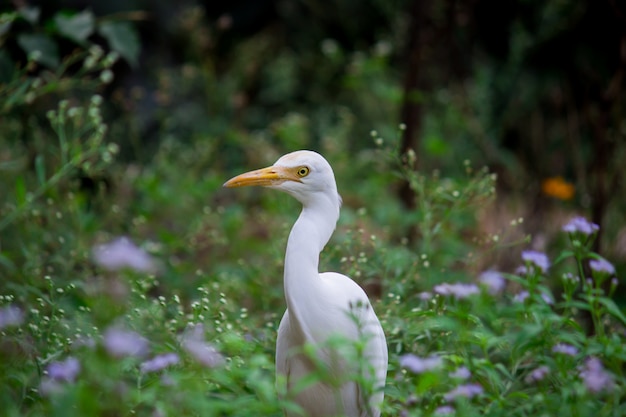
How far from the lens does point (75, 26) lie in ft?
11.8

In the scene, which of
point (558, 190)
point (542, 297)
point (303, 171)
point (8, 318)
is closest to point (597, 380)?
point (542, 297)

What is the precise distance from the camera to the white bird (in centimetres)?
232

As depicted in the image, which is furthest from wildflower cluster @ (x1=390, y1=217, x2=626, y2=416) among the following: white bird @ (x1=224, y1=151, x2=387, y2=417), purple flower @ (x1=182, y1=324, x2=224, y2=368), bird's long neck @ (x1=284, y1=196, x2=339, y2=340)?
purple flower @ (x1=182, y1=324, x2=224, y2=368)

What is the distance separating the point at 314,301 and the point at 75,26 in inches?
78.9

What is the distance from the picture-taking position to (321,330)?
234 centimetres

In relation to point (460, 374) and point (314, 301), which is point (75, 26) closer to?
point (314, 301)

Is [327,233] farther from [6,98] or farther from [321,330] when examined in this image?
[6,98]

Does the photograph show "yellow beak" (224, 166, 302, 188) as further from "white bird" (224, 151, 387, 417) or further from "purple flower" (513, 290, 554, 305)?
"purple flower" (513, 290, 554, 305)

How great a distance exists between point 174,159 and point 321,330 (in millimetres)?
3150

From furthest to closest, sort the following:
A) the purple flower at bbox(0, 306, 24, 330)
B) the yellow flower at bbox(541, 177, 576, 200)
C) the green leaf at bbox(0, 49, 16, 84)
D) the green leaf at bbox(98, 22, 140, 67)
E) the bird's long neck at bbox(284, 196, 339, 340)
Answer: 1. the yellow flower at bbox(541, 177, 576, 200)
2. the green leaf at bbox(98, 22, 140, 67)
3. the green leaf at bbox(0, 49, 16, 84)
4. the bird's long neck at bbox(284, 196, 339, 340)
5. the purple flower at bbox(0, 306, 24, 330)

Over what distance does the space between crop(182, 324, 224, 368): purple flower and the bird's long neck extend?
0.26 m

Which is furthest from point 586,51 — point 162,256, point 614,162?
point 162,256

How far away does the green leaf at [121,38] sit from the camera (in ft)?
12.1

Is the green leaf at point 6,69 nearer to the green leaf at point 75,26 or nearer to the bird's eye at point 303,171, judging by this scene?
the green leaf at point 75,26
